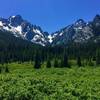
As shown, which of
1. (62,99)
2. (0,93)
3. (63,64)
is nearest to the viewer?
(62,99)

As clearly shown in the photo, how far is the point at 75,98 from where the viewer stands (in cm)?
3406

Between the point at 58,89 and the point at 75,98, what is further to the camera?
the point at 58,89

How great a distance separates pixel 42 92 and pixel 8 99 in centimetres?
464

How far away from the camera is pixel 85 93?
37.0m

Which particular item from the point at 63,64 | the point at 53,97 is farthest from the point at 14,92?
the point at 63,64

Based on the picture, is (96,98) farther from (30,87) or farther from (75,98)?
(30,87)

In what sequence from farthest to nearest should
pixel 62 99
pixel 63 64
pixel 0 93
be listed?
pixel 63 64 → pixel 0 93 → pixel 62 99

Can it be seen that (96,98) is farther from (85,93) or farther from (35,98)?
(35,98)

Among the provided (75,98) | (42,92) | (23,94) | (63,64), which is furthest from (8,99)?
(63,64)

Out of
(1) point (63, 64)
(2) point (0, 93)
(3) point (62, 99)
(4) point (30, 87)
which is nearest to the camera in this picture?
(3) point (62, 99)

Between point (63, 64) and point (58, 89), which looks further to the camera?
point (63, 64)

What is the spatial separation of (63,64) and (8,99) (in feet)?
346

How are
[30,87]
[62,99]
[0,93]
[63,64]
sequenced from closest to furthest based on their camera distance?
[62,99] < [0,93] < [30,87] < [63,64]

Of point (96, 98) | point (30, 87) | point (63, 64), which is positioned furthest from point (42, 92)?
point (63, 64)
